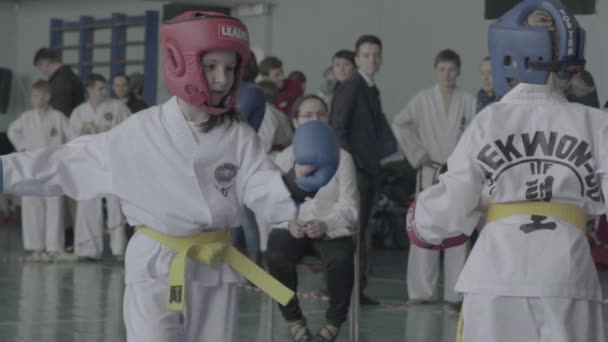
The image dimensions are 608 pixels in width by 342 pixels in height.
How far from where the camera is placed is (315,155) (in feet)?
10.7

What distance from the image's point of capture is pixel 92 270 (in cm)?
847

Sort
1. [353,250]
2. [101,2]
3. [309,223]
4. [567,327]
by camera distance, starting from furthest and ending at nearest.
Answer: [101,2]
[353,250]
[309,223]
[567,327]

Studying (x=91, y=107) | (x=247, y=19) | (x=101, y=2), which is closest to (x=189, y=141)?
(x=91, y=107)

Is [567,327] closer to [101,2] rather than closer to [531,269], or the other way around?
[531,269]

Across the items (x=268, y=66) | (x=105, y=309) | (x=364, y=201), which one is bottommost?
(x=105, y=309)

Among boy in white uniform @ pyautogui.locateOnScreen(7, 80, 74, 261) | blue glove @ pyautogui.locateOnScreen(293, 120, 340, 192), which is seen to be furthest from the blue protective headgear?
boy in white uniform @ pyautogui.locateOnScreen(7, 80, 74, 261)

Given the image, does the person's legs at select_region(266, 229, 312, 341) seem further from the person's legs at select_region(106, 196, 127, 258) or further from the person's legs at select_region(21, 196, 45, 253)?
the person's legs at select_region(21, 196, 45, 253)

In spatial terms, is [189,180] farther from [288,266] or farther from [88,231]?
[88,231]

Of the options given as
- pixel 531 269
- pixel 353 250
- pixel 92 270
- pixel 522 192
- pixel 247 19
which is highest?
pixel 247 19

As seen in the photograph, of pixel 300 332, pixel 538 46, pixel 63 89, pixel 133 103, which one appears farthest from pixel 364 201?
pixel 63 89

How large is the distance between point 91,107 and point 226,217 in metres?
6.23

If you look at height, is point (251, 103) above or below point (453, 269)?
above

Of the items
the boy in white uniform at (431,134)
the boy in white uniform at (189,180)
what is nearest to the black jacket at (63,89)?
the boy in white uniform at (431,134)

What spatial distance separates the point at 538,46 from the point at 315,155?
2.32ft
